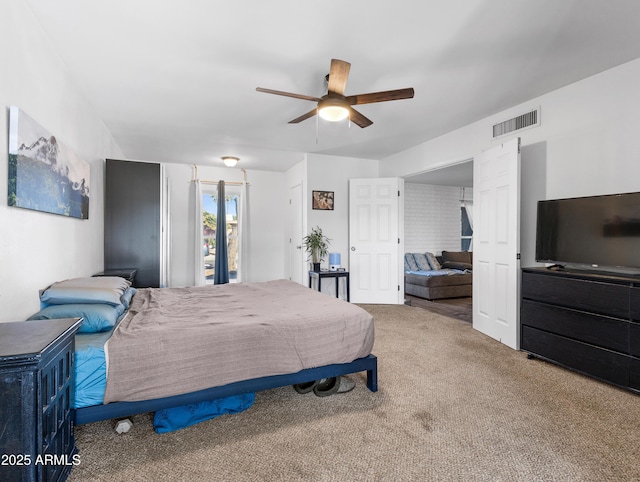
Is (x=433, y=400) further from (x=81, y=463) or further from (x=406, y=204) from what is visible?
(x=406, y=204)

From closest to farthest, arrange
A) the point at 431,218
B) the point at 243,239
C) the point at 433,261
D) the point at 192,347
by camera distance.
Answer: the point at 192,347, the point at 243,239, the point at 433,261, the point at 431,218

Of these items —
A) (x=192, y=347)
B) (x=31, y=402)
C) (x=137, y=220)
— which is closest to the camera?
(x=31, y=402)

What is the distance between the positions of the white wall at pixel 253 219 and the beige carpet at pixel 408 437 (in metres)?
4.65

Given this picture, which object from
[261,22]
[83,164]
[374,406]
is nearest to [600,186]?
Answer: [374,406]

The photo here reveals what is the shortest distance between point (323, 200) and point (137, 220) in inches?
112

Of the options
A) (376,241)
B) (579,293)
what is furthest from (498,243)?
(376,241)

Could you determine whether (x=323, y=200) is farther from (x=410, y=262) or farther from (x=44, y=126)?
(x=44, y=126)

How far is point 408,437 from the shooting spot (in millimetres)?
1882

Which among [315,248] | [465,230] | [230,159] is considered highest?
[230,159]

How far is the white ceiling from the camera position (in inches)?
80.4

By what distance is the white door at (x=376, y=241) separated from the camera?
5582mm

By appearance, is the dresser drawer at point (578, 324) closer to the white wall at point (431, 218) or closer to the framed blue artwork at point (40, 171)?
the framed blue artwork at point (40, 171)

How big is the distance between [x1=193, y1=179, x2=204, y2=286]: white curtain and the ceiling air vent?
5136mm

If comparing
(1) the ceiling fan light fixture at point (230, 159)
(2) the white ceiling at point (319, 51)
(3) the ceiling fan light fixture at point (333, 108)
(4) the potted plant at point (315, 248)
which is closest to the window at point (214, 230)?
(1) the ceiling fan light fixture at point (230, 159)
